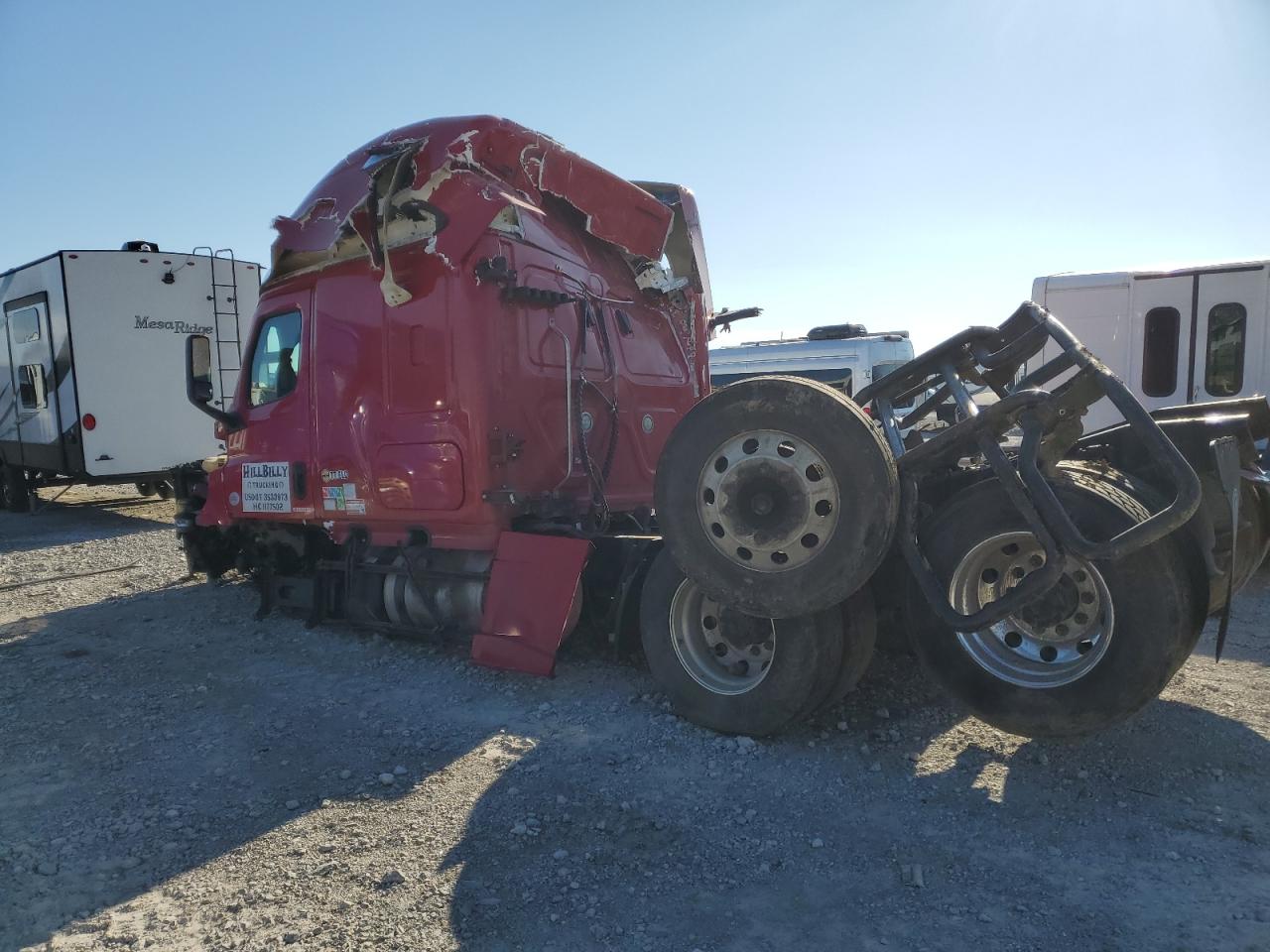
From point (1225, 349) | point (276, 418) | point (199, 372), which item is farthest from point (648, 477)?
point (1225, 349)

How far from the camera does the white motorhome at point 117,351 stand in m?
11.5

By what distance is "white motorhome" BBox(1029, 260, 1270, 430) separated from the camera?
31.1 ft

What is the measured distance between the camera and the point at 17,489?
555 inches

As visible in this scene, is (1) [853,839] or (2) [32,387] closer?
(1) [853,839]

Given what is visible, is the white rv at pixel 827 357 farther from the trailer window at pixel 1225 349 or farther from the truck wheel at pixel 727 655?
the truck wheel at pixel 727 655

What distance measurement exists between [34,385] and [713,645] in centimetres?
1273

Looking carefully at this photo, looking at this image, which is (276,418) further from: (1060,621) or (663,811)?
(1060,621)

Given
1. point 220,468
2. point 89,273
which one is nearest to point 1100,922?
point 220,468

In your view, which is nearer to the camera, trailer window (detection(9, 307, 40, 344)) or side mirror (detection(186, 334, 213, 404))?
side mirror (detection(186, 334, 213, 404))

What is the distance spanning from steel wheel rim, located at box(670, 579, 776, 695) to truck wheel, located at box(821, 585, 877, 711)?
36 cm

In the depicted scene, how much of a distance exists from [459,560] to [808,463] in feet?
8.59

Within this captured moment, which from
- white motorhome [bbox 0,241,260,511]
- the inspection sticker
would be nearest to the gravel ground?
the inspection sticker

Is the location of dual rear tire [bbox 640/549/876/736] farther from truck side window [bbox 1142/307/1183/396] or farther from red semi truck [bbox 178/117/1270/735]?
truck side window [bbox 1142/307/1183/396]

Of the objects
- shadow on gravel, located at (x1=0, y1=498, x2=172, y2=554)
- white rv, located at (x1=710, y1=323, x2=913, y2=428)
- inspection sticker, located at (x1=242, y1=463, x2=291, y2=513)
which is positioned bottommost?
shadow on gravel, located at (x1=0, y1=498, x2=172, y2=554)
